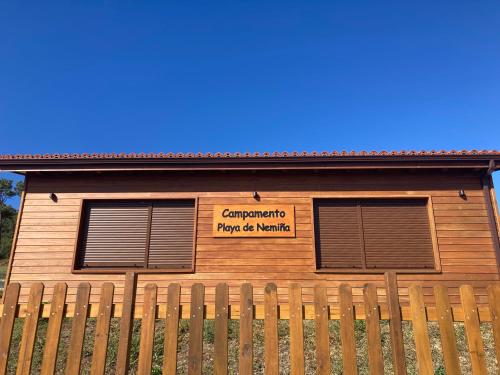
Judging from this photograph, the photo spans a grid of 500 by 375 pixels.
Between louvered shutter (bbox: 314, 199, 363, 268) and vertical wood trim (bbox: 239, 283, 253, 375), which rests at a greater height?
louvered shutter (bbox: 314, 199, 363, 268)

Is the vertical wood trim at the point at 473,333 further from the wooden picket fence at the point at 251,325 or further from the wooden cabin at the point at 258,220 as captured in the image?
the wooden cabin at the point at 258,220

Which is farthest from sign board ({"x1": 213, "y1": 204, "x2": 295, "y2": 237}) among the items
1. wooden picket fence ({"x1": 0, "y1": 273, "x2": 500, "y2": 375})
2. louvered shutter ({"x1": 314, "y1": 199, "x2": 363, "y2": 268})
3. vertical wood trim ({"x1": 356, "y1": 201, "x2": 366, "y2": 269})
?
wooden picket fence ({"x1": 0, "y1": 273, "x2": 500, "y2": 375})

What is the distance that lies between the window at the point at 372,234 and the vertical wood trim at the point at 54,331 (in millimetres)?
6149

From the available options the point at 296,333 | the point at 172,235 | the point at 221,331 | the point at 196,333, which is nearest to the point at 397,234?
the point at 172,235

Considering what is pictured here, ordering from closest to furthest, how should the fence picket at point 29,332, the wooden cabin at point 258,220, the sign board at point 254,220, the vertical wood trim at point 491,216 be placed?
the fence picket at point 29,332, the vertical wood trim at point 491,216, the wooden cabin at point 258,220, the sign board at point 254,220

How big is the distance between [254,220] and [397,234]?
137 inches

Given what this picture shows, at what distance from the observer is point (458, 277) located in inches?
295

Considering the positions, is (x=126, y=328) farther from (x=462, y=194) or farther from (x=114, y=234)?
(x=462, y=194)

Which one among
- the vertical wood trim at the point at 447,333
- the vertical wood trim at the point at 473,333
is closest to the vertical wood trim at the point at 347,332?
the vertical wood trim at the point at 447,333

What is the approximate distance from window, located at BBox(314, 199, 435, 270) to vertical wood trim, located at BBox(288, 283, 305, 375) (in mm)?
5553

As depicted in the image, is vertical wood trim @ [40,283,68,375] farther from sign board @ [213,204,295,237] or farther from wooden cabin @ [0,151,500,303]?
sign board @ [213,204,295,237]

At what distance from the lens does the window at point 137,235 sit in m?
7.95

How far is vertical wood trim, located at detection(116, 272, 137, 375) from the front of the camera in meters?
2.34

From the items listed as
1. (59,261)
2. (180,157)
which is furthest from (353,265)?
(59,261)
